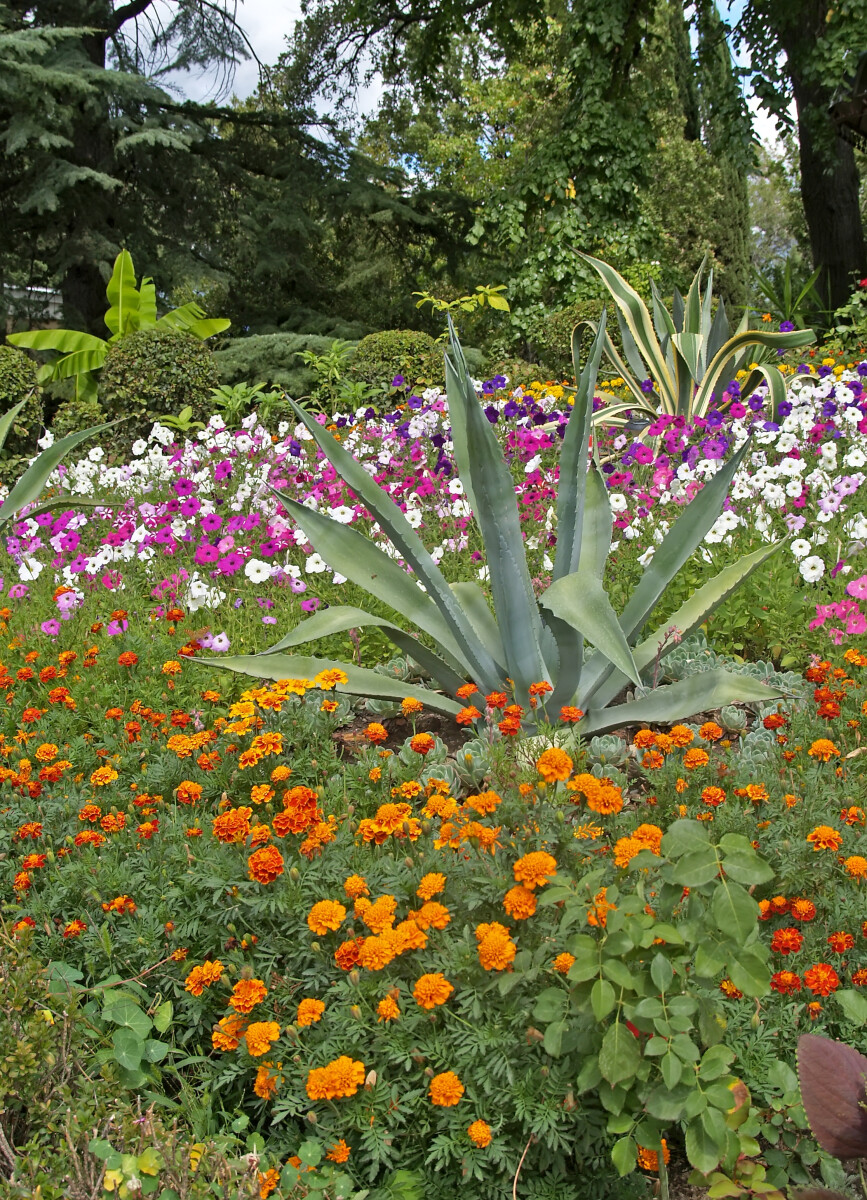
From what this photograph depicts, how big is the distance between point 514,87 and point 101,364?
16.0 meters

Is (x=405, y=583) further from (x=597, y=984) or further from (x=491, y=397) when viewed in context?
(x=491, y=397)

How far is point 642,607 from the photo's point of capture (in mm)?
2648

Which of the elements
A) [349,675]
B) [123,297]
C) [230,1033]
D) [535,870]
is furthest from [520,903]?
[123,297]

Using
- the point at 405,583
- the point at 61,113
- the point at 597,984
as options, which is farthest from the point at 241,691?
the point at 61,113

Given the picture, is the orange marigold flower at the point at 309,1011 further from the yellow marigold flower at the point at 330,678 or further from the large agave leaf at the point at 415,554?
the large agave leaf at the point at 415,554

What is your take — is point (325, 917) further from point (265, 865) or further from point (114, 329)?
point (114, 329)

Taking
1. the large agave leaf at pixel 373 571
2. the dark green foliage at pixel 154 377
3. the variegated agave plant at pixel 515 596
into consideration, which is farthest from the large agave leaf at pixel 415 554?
the dark green foliage at pixel 154 377

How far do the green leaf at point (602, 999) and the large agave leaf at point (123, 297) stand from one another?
10.2 metres

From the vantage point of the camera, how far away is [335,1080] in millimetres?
1440

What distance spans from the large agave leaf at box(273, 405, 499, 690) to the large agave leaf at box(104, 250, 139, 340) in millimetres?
8588

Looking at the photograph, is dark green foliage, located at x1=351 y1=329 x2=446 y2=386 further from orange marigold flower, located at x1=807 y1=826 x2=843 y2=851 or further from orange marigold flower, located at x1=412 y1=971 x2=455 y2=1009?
orange marigold flower, located at x1=412 y1=971 x2=455 y2=1009

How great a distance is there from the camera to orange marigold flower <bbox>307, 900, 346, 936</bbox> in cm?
162

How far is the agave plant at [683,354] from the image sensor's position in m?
5.67

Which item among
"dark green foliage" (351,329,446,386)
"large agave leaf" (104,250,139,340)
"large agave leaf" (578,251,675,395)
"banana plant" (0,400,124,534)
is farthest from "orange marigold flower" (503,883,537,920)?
"large agave leaf" (104,250,139,340)
